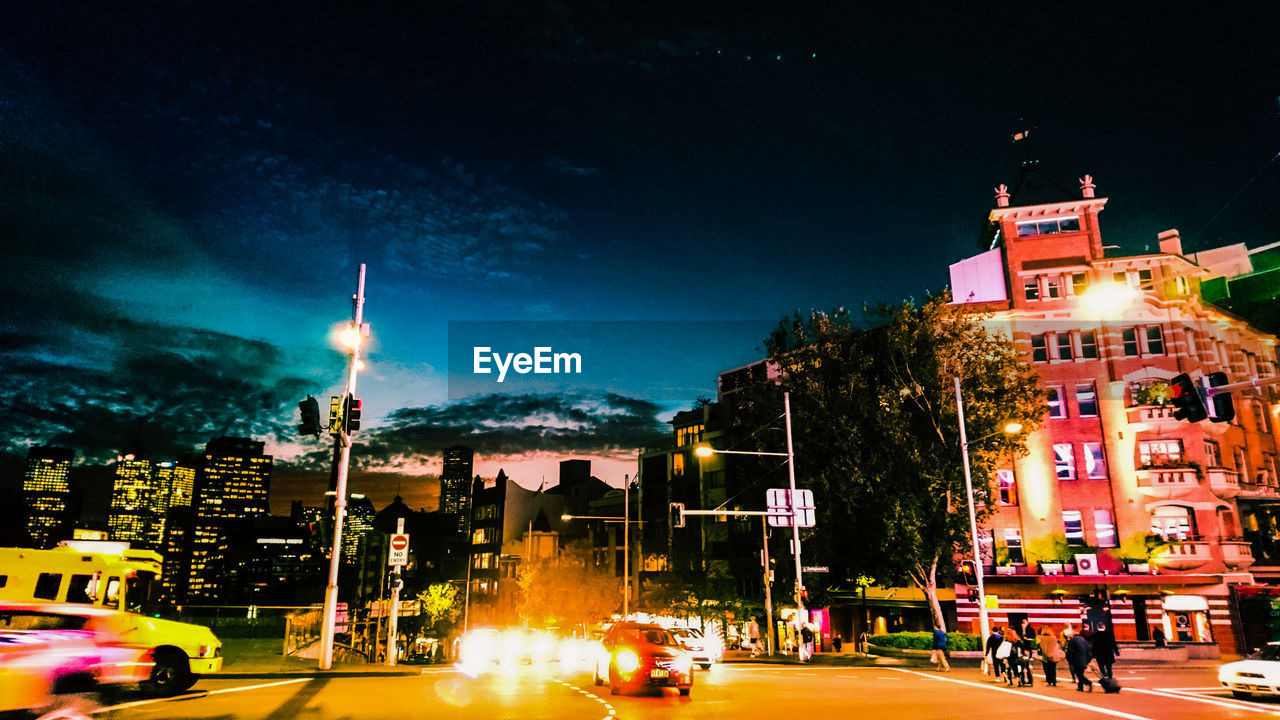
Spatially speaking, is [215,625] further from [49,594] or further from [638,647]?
[638,647]

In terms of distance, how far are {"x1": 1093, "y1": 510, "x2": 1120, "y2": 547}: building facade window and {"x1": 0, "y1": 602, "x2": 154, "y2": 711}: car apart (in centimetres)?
4065

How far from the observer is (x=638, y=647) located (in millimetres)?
16000

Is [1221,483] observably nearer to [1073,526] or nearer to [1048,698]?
[1073,526]

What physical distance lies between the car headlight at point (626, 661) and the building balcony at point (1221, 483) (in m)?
35.2

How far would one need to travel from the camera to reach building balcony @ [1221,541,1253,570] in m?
35.9

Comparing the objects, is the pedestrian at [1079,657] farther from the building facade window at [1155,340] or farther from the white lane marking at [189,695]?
the building facade window at [1155,340]

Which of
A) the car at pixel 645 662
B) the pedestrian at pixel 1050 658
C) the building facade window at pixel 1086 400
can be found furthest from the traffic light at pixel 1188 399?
the building facade window at pixel 1086 400

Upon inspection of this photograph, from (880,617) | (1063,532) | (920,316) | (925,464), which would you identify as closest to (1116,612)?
(1063,532)

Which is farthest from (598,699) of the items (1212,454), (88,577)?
(1212,454)

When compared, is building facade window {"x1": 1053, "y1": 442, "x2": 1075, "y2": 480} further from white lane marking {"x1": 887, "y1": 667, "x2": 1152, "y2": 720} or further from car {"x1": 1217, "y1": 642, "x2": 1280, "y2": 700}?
car {"x1": 1217, "y1": 642, "x2": 1280, "y2": 700}

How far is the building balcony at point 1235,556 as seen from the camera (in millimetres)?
35906

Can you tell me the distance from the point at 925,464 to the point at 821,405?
5140mm

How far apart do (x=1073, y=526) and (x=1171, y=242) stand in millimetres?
18440

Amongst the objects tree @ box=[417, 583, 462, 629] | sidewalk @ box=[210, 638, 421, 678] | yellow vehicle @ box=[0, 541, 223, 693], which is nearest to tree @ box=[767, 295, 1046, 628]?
sidewalk @ box=[210, 638, 421, 678]
